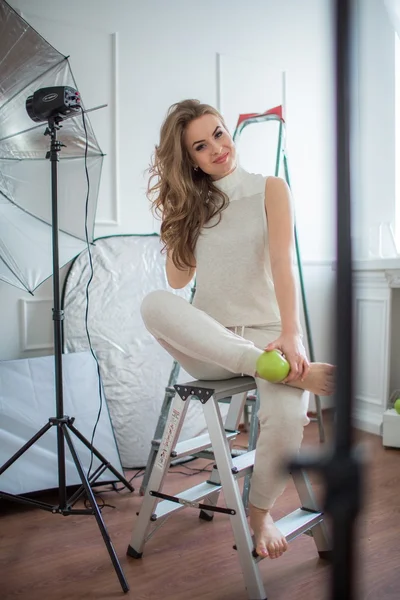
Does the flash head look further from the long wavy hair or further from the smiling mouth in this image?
the smiling mouth

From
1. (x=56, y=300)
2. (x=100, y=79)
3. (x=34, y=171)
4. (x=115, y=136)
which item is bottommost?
(x=56, y=300)

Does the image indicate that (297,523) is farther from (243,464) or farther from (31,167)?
(31,167)

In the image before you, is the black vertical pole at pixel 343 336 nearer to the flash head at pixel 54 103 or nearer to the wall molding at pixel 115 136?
the flash head at pixel 54 103

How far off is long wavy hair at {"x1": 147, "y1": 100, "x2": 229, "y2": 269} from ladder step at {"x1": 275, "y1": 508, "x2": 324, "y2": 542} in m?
0.76

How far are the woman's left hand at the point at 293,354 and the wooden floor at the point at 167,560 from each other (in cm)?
44

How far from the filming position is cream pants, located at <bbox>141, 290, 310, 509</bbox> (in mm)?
1235

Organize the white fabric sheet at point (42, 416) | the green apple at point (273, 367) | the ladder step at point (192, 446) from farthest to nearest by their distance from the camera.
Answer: the white fabric sheet at point (42, 416)
the ladder step at point (192, 446)
the green apple at point (273, 367)

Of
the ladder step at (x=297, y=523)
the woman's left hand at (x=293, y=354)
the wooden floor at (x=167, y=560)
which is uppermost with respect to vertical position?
the woman's left hand at (x=293, y=354)

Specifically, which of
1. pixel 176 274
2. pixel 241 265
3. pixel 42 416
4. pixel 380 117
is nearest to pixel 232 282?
pixel 241 265

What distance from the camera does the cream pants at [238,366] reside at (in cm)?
124

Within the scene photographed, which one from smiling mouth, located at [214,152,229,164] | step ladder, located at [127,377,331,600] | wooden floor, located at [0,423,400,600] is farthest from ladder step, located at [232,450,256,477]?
smiling mouth, located at [214,152,229,164]

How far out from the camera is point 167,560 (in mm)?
1481

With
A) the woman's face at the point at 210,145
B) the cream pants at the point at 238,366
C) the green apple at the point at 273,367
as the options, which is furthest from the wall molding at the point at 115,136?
the green apple at the point at 273,367

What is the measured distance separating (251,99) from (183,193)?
143cm
